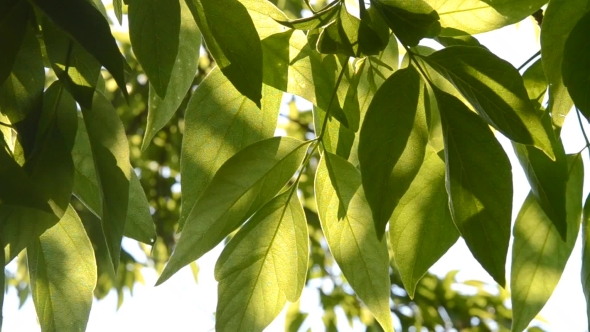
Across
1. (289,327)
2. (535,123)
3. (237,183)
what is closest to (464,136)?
(535,123)

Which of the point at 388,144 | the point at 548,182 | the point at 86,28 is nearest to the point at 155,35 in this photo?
the point at 86,28

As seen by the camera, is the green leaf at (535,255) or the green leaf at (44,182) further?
the green leaf at (535,255)

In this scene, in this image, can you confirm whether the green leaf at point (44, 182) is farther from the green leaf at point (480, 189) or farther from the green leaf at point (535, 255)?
the green leaf at point (535, 255)

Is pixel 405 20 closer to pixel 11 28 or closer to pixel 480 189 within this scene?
pixel 480 189

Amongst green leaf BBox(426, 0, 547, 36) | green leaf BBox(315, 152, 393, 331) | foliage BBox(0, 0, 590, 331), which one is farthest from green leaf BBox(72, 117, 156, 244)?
green leaf BBox(426, 0, 547, 36)

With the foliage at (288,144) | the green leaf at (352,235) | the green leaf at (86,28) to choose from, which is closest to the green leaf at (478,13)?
the foliage at (288,144)

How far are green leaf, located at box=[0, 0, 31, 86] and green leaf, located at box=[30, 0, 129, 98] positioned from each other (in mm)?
24

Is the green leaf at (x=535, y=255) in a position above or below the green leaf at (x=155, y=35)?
below

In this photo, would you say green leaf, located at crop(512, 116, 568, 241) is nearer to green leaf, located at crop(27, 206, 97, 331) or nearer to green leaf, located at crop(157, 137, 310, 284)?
green leaf, located at crop(157, 137, 310, 284)

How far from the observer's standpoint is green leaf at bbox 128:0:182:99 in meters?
0.40

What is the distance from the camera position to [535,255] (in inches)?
21.8

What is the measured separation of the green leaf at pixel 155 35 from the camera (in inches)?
15.6

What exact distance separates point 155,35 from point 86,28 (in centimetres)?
4

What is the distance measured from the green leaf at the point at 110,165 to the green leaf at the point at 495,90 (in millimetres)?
193
